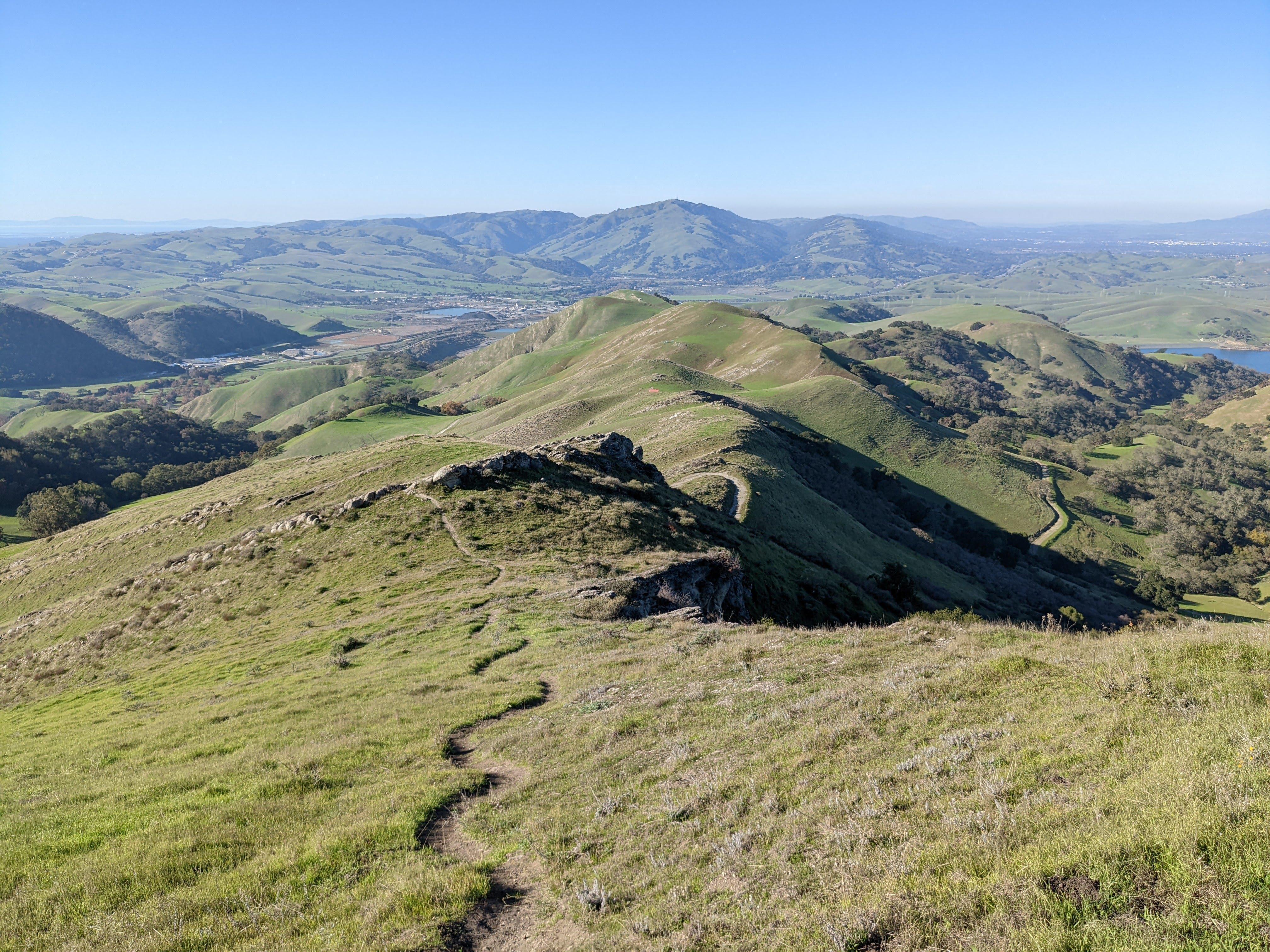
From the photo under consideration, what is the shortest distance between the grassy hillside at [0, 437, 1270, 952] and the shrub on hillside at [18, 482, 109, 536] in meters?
119

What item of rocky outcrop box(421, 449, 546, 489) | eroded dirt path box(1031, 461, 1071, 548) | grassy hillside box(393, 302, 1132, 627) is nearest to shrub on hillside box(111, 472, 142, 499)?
grassy hillside box(393, 302, 1132, 627)

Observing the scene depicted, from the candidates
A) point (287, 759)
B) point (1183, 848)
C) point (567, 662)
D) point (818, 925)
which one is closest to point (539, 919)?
point (818, 925)

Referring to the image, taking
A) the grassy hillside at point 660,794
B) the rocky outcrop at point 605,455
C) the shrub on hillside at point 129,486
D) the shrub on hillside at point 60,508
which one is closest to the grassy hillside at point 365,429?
the shrub on hillside at point 129,486

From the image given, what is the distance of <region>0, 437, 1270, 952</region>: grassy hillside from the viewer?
268 inches

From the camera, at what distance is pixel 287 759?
15297 millimetres

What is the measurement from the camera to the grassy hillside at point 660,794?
22.3ft

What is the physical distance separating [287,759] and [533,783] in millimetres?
7128

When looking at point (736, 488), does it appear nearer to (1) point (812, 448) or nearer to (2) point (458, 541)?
(2) point (458, 541)

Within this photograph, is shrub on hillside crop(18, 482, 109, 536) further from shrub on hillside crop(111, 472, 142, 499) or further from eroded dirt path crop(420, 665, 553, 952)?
eroded dirt path crop(420, 665, 553, 952)

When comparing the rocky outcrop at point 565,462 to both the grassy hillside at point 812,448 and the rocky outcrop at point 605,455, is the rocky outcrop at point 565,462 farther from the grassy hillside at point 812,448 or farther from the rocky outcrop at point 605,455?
the grassy hillside at point 812,448

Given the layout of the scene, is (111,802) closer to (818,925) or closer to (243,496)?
(818,925)

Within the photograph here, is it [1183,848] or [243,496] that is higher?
[1183,848]

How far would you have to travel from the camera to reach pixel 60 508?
Result: 115 metres

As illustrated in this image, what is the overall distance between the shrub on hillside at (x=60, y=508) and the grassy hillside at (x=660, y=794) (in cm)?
11866
